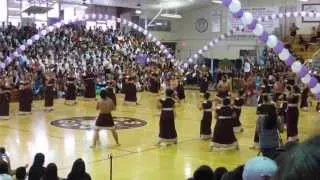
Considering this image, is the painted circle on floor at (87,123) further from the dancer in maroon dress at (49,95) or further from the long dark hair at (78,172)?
the long dark hair at (78,172)

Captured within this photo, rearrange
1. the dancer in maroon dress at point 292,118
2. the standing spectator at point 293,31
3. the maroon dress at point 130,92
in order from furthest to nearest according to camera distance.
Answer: the standing spectator at point 293,31, the maroon dress at point 130,92, the dancer in maroon dress at point 292,118

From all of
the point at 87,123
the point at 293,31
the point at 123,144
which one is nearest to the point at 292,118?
the point at 123,144

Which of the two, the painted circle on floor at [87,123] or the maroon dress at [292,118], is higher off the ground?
the maroon dress at [292,118]

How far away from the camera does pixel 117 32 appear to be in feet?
94.7

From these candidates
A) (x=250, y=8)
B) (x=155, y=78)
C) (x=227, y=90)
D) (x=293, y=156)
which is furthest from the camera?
(x=250, y=8)

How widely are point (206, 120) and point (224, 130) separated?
1322 millimetres

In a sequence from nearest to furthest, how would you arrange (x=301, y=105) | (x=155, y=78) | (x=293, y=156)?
(x=293, y=156)
(x=301, y=105)
(x=155, y=78)

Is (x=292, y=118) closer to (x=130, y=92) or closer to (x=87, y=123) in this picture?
(x=87, y=123)

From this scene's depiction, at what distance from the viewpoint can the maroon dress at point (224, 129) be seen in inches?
414

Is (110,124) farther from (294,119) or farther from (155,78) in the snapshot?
(155,78)

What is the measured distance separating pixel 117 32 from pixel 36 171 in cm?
2351

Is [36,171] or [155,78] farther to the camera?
[155,78]

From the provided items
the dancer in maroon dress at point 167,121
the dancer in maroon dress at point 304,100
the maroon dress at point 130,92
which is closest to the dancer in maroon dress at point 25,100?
the maroon dress at point 130,92

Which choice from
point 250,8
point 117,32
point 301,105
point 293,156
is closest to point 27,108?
point 301,105
